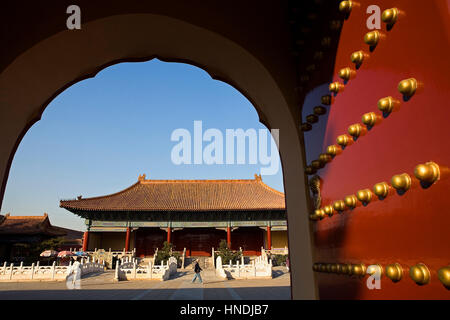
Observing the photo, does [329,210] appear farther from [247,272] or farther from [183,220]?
[183,220]

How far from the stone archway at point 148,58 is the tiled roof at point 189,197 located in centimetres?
1851

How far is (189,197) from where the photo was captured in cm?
2247

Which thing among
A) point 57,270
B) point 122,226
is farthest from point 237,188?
point 57,270

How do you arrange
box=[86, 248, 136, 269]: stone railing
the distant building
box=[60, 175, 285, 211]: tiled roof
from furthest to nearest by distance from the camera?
the distant building < box=[60, 175, 285, 211]: tiled roof < box=[86, 248, 136, 269]: stone railing

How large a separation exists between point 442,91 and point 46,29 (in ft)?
5.87

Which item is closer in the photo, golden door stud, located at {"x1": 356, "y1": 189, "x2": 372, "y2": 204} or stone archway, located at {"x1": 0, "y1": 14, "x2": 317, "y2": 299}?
golden door stud, located at {"x1": 356, "y1": 189, "x2": 372, "y2": 204}

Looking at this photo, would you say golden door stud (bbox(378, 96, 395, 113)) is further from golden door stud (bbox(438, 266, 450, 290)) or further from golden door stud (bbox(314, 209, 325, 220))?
golden door stud (bbox(314, 209, 325, 220))

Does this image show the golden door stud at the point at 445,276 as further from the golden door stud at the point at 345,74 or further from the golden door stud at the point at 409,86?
the golden door stud at the point at 345,74

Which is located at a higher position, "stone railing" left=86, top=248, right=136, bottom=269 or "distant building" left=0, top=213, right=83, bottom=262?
"distant building" left=0, top=213, right=83, bottom=262

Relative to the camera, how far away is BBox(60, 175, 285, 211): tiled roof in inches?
794

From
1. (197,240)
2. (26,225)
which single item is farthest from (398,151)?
(26,225)

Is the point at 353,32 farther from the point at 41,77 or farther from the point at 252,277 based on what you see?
the point at 252,277

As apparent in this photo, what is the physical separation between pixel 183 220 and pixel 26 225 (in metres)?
11.6

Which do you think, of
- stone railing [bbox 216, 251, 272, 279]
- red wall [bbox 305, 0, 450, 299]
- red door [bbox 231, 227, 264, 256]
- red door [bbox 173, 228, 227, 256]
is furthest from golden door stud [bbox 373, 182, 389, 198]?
red door [bbox 231, 227, 264, 256]
